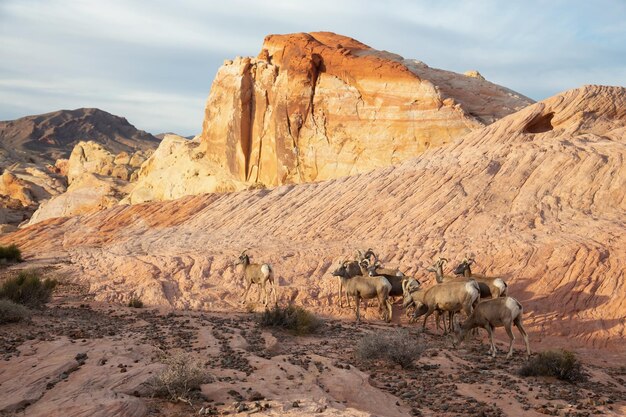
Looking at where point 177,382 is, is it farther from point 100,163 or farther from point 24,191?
point 100,163

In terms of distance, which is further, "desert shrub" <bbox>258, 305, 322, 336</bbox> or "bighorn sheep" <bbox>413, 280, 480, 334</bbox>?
"desert shrub" <bbox>258, 305, 322, 336</bbox>

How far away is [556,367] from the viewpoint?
11.9 m

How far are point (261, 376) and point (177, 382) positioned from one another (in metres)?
2.02

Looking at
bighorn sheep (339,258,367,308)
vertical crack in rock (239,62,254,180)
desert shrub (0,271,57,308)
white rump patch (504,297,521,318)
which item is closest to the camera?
white rump patch (504,297,521,318)

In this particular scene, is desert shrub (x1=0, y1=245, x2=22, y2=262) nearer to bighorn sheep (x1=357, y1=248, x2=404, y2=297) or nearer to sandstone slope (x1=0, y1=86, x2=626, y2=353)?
sandstone slope (x1=0, y1=86, x2=626, y2=353)

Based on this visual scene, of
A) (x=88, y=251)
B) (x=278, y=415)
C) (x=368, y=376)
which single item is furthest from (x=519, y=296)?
(x=88, y=251)

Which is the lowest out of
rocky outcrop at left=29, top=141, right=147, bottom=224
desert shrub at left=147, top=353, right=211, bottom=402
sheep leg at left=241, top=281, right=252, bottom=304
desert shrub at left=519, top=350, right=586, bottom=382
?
sheep leg at left=241, top=281, right=252, bottom=304

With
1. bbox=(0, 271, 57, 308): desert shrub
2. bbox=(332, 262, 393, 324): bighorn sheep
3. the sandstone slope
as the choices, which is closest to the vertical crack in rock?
the sandstone slope

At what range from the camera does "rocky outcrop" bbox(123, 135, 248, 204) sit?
44906mm

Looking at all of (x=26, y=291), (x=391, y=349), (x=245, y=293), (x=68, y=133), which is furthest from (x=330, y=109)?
(x=68, y=133)

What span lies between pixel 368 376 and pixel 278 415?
3577 millimetres

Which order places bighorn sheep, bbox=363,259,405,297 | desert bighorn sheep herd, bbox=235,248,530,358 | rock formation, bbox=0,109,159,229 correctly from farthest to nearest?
rock formation, bbox=0,109,159,229 < bighorn sheep, bbox=363,259,405,297 < desert bighorn sheep herd, bbox=235,248,530,358

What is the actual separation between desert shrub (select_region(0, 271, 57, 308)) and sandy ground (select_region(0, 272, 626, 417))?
0.96m

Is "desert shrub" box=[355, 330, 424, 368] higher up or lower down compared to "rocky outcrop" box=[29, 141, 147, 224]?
lower down
